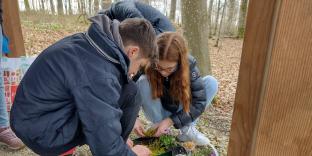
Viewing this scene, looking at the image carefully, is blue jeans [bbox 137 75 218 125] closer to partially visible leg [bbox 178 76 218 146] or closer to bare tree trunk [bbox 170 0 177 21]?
partially visible leg [bbox 178 76 218 146]

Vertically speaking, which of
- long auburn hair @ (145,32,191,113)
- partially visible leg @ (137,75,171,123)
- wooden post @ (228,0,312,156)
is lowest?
partially visible leg @ (137,75,171,123)

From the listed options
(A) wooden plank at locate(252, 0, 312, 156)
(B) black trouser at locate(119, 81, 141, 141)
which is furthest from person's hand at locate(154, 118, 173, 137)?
(A) wooden plank at locate(252, 0, 312, 156)

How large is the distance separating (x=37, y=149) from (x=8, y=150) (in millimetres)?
699

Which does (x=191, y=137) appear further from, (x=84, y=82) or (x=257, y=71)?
(x=257, y=71)

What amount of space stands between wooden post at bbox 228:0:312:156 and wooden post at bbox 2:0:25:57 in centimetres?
263

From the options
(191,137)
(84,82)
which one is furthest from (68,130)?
(191,137)

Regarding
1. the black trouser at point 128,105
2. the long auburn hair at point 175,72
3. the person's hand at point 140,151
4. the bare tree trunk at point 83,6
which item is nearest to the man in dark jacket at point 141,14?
the long auburn hair at point 175,72

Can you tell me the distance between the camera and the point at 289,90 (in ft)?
2.30

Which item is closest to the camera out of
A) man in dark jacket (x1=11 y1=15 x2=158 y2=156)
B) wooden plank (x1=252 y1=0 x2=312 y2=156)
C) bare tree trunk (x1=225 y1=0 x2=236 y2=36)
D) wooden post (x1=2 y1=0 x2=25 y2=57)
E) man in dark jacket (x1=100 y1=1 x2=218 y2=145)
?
wooden plank (x1=252 y1=0 x2=312 y2=156)

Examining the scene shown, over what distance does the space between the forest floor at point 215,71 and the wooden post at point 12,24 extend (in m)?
0.97

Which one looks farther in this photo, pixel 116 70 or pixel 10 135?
pixel 10 135

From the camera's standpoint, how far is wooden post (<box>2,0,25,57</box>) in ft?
9.43

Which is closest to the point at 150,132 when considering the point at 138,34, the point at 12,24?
the point at 138,34

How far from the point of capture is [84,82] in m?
1.48
